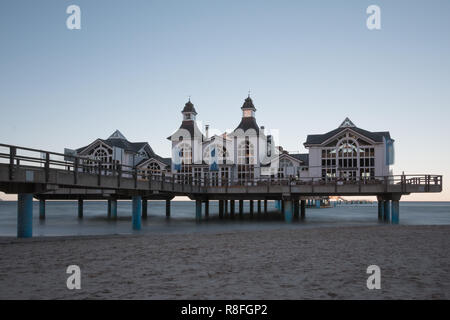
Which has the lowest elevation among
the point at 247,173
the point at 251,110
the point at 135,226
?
the point at 135,226

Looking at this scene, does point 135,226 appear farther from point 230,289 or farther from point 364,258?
point 230,289

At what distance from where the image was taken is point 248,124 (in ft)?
176

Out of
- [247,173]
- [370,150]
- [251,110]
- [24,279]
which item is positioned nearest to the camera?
[24,279]

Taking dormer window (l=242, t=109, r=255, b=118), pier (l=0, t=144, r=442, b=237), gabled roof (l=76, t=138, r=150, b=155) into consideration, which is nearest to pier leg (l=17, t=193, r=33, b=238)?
pier (l=0, t=144, r=442, b=237)

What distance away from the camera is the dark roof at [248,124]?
53.2m

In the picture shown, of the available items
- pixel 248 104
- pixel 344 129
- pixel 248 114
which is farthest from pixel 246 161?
pixel 344 129

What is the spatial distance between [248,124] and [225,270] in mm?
44880

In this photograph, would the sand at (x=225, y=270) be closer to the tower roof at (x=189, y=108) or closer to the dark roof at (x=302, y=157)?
the dark roof at (x=302, y=157)

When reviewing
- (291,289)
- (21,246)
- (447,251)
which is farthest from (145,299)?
(447,251)

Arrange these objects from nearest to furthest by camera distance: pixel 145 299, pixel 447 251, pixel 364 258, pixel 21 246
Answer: pixel 145 299 < pixel 364 258 < pixel 447 251 < pixel 21 246

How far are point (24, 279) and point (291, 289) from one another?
17.3ft

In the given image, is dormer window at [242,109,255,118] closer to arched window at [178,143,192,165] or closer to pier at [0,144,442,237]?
arched window at [178,143,192,165]

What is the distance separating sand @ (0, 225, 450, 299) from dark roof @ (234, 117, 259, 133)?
1538 inches
